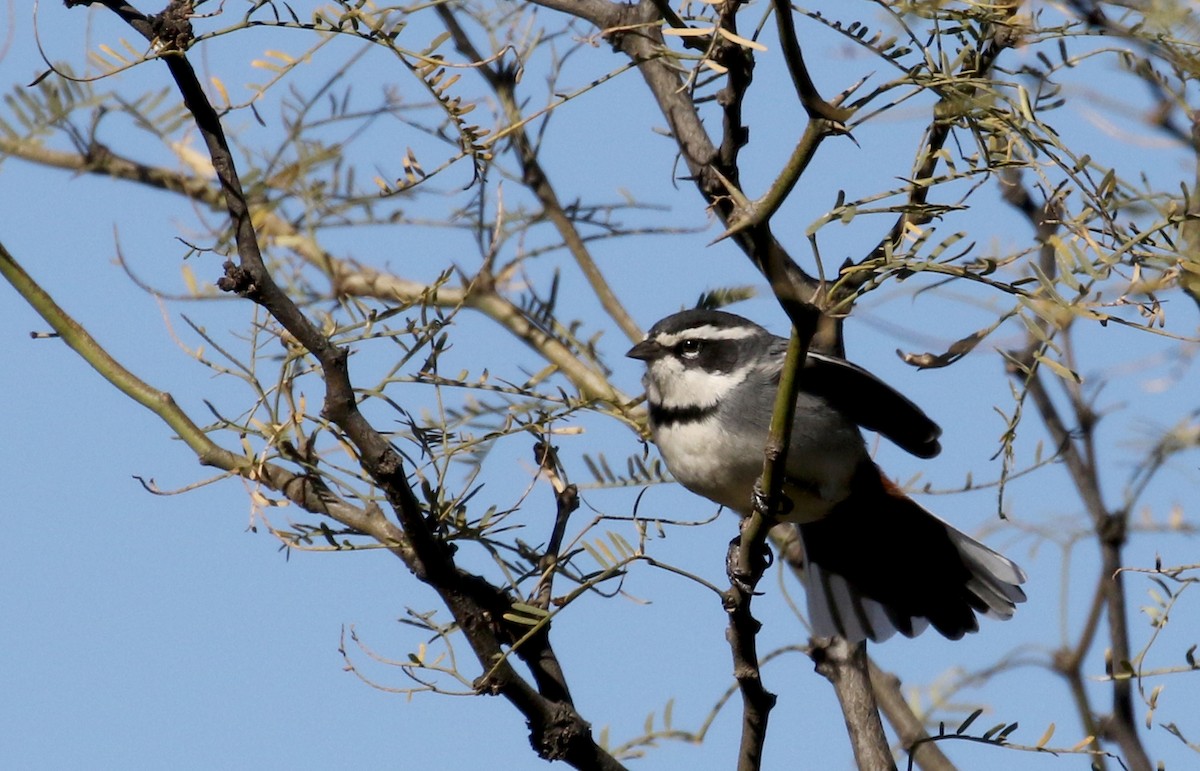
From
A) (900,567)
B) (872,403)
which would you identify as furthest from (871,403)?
(900,567)

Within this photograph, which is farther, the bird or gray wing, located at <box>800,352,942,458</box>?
the bird

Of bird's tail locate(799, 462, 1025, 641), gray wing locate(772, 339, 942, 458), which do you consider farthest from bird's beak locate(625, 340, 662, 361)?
bird's tail locate(799, 462, 1025, 641)

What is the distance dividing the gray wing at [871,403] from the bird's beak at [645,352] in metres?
0.52

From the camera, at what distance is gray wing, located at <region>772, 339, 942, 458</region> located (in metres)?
4.11

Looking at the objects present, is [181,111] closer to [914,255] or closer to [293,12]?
[293,12]

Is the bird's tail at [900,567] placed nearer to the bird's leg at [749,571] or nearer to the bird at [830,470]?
the bird at [830,470]

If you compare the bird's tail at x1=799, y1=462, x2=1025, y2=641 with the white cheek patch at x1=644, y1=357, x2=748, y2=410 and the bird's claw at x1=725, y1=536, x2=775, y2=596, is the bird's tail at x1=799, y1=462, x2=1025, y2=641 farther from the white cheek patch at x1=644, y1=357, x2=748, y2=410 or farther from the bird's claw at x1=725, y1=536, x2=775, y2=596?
the bird's claw at x1=725, y1=536, x2=775, y2=596

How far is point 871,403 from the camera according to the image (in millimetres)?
4359

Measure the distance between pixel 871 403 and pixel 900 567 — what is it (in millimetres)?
1162

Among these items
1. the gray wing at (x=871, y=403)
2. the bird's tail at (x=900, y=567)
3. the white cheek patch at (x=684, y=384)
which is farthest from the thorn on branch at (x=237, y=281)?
the bird's tail at (x=900, y=567)

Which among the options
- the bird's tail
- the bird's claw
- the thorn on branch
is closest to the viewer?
the thorn on branch

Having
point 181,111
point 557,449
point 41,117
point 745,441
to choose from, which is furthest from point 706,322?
point 41,117

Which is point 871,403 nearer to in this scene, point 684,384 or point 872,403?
point 872,403

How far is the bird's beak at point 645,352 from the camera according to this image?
15.9 ft
